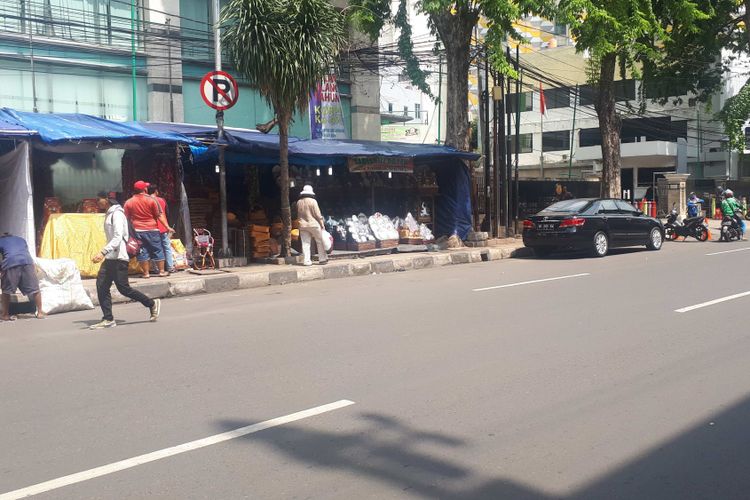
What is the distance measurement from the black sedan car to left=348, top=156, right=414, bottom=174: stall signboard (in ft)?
11.2

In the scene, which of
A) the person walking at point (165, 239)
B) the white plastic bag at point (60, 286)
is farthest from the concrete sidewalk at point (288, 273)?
the white plastic bag at point (60, 286)

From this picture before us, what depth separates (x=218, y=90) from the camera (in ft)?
44.4

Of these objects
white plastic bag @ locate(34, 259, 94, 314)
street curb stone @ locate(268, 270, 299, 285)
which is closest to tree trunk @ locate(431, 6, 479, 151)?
street curb stone @ locate(268, 270, 299, 285)

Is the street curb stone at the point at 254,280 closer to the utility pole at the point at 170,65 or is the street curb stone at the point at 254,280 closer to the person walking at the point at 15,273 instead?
the person walking at the point at 15,273

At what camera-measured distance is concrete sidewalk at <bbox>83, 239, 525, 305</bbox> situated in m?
11.8

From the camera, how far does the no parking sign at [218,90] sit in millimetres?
13398

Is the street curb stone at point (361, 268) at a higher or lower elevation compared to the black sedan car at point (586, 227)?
lower

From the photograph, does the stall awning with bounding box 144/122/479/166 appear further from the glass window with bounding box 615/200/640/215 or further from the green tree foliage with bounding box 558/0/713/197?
the green tree foliage with bounding box 558/0/713/197

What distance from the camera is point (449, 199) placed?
19250 millimetres

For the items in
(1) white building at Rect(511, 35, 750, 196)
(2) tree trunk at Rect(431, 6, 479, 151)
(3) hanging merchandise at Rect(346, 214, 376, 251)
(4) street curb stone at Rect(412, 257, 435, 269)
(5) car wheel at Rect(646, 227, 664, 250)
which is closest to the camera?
(4) street curb stone at Rect(412, 257, 435, 269)

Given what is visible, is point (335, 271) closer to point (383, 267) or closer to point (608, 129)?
point (383, 267)

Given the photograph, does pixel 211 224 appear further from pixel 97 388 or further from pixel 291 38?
pixel 97 388

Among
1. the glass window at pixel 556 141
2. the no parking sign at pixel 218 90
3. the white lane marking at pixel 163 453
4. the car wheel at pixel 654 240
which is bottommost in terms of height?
the white lane marking at pixel 163 453

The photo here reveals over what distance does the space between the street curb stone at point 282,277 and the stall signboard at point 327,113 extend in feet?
28.6
